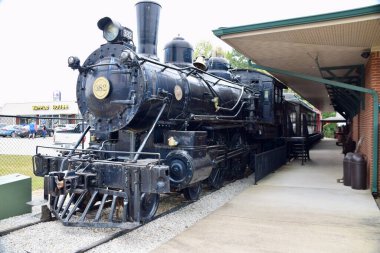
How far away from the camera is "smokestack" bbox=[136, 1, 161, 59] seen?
6551 millimetres

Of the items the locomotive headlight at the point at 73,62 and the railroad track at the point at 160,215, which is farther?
the locomotive headlight at the point at 73,62

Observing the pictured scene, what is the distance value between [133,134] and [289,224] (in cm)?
290

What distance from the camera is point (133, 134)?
5.89m

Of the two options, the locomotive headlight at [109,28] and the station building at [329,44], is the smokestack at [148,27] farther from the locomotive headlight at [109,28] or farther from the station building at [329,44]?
the station building at [329,44]

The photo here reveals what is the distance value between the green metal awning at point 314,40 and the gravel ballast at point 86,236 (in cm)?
389

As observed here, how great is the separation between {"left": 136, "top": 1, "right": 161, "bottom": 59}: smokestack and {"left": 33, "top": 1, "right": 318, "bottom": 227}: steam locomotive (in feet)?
0.06

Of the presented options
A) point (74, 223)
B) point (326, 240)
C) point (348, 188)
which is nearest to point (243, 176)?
point (348, 188)

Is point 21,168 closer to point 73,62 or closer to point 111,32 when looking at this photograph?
point 73,62

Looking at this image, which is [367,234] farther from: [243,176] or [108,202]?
[243,176]

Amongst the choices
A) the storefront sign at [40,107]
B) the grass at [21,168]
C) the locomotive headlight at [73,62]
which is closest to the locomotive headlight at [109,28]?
the locomotive headlight at [73,62]

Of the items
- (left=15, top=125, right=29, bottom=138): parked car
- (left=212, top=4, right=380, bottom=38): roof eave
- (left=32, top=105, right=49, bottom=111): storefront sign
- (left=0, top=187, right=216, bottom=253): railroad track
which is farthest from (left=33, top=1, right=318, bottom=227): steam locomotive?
(left=32, top=105, right=49, bottom=111): storefront sign

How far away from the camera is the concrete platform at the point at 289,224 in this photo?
4.37m

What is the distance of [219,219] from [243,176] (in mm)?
5100

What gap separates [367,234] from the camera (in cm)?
485
